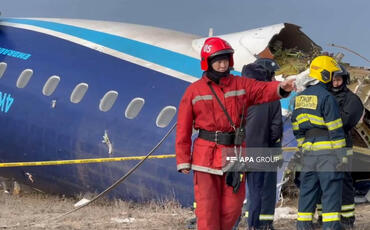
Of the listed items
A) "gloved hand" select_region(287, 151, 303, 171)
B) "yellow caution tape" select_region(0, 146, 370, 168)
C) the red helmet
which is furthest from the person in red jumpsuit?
"yellow caution tape" select_region(0, 146, 370, 168)

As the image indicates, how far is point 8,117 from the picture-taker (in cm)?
1203

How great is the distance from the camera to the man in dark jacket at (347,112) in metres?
7.84

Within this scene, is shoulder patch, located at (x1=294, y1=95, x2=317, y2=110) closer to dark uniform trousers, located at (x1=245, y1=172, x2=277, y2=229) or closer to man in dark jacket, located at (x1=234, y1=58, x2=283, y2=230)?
man in dark jacket, located at (x1=234, y1=58, x2=283, y2=230)

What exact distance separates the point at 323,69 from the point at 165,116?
127 inches

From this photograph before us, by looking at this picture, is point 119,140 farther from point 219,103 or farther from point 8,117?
point 219,103

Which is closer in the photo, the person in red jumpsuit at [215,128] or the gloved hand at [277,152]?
the person in red jumpsuit at [215,128]

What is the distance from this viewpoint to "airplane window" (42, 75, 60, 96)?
1151cm

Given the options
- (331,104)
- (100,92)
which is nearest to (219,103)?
(331,104)

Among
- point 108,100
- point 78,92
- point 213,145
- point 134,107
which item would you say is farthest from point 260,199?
point 78,92

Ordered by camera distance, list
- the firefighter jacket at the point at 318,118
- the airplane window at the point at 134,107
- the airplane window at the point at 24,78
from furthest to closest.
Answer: the airplane window at the point at 24,78 < the airplane window at the point at 134,107 < the firefighter jacket at the point at 318,118

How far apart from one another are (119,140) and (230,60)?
4519mm

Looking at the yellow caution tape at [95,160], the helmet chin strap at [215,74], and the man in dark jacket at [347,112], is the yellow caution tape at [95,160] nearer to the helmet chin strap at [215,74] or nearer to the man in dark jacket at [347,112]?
the man in dark jacket at [347,112]

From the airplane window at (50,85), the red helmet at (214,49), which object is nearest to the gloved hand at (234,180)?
the red helmet at (214,49)

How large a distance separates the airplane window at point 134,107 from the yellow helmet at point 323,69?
3.58 metres
